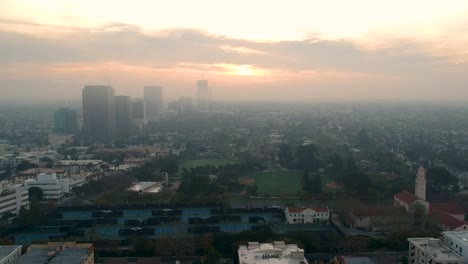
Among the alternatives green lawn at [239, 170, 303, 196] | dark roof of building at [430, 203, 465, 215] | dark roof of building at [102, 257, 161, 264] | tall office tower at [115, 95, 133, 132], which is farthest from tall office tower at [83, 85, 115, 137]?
dark roof of building at [430, 203, 465, 215]

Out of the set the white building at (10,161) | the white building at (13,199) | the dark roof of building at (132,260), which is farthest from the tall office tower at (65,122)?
the dark roof of building at (132,260)

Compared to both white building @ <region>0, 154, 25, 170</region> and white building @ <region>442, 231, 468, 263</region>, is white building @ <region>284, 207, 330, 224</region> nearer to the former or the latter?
white building @ <region>442, 231, 468, 263</region>

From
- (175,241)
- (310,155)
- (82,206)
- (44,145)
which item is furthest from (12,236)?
(44,145)

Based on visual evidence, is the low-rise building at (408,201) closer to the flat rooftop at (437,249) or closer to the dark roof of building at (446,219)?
the dark roof of building at (446,219)

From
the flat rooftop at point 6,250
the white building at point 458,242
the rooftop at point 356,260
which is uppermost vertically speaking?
the white building at point 458,242

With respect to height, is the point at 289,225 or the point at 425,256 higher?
the point at 425,256

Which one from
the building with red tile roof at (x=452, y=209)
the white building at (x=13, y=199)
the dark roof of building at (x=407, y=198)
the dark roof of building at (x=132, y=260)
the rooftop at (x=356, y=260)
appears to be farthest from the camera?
the white building at (x=13, y=199)

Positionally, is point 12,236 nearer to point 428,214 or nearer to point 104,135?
point 428,214
